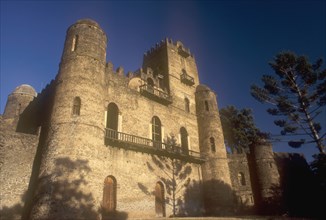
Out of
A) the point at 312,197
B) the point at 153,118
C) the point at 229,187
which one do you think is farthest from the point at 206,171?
the point at 312,197

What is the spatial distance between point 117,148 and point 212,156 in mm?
10234

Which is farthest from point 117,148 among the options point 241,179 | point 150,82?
point 241,179

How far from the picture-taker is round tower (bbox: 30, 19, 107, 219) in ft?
44.9

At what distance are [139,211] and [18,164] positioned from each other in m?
8.12

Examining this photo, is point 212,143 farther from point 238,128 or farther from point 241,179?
point 238,128

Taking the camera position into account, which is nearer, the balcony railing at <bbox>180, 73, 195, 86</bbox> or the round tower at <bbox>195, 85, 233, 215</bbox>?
the round tower at <bbox>195, 85, 233, 215</bbox>

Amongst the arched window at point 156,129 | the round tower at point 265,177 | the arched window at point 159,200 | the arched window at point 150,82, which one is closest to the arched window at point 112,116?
the arched window at point 156,129

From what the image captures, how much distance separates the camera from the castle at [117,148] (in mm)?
14633

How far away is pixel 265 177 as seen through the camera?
2650 centimetres

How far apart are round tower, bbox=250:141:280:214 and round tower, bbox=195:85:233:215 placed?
4916 mm

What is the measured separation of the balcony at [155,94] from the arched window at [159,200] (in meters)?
7.47

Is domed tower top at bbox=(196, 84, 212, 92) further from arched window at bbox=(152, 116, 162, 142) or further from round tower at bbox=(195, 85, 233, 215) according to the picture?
arched window at bbox=(152, 116, 162, 142)

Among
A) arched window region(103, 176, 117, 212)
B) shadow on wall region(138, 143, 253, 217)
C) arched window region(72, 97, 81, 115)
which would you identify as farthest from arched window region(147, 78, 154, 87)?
arched window region(103, 176, 117, 212)

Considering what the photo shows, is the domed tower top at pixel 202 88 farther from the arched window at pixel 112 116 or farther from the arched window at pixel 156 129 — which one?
the arched window at pixel 112 116
